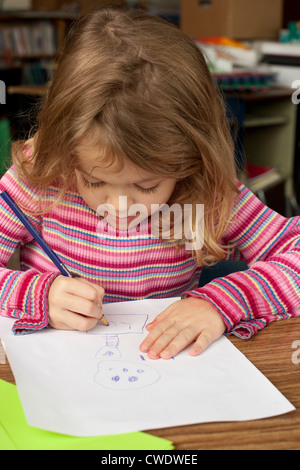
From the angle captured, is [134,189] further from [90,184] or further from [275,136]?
[275,136]

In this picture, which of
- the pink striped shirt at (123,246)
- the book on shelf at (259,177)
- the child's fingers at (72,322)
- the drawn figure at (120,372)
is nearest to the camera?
the drawn figure at (120,372)

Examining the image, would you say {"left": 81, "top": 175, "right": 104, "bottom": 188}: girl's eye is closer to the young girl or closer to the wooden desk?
the young girl

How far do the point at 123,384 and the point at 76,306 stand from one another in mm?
170

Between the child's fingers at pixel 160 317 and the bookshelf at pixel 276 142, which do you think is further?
the bookshelf at pixel 276 142

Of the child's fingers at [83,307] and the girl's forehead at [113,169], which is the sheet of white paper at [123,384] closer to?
the child's fingers at [83,307]

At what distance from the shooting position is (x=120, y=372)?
0.70 m

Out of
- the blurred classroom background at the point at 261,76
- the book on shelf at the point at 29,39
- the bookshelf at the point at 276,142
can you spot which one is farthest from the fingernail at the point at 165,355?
the book on shelf at the point at 29,39

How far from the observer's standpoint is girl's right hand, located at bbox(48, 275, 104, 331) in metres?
0.80

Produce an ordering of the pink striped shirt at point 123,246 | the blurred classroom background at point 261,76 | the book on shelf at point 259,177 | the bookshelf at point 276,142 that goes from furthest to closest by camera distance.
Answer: the bookshelf at point 276,142 → the blurred classroom background at point 261,76 → the book on shelf at point 259,177 → the pink striped shirt at point 123,246

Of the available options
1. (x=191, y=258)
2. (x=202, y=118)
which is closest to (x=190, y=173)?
(x=202, y=118)

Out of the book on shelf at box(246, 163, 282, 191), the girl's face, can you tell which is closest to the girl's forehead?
the girl's face

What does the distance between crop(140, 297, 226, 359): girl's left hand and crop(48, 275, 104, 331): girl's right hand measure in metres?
0.08

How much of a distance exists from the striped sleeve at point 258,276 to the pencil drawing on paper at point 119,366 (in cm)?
13

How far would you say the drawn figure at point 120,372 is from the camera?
26.3 inches
